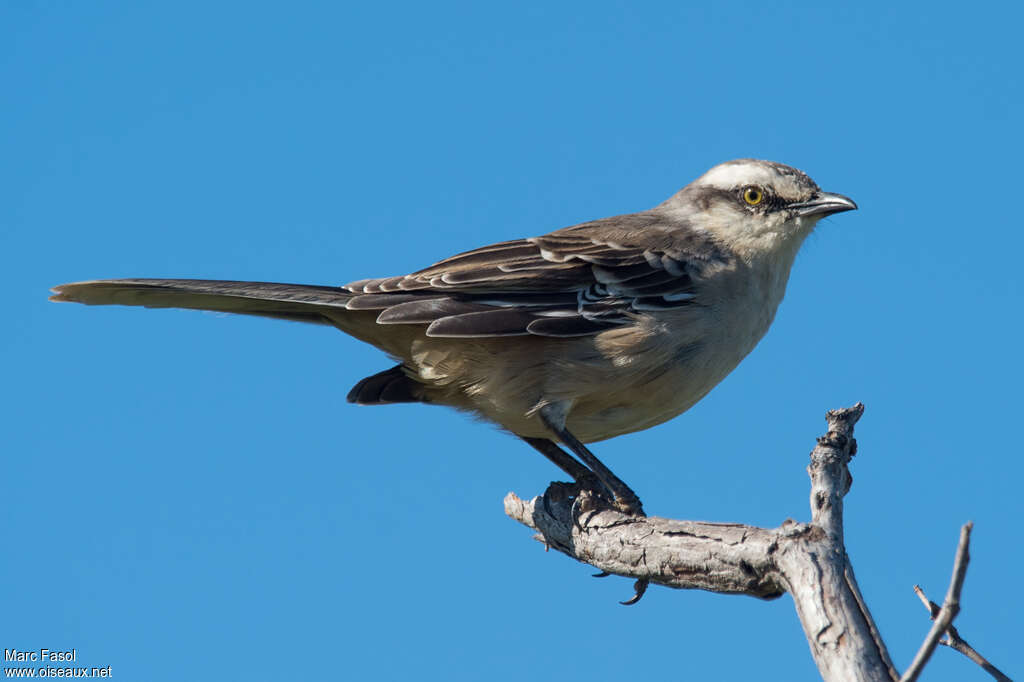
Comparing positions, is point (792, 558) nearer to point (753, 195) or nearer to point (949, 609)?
point (949, 609)

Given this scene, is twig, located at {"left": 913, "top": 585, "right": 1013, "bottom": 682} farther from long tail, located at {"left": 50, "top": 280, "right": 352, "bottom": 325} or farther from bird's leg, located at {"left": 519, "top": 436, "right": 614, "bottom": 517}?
long tail, located at {"left": 50, "top": 280, "right": 352, "bottom": 325}

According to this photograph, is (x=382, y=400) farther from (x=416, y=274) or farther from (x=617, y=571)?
(x=617, y=571)

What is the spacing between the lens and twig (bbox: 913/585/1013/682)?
371 cm

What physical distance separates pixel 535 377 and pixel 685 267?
54.1 inches

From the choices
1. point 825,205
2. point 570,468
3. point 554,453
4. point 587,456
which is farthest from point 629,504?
point 825,205

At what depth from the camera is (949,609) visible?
295 centimetres

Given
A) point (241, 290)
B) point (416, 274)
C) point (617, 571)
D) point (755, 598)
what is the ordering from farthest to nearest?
point (416, 274) → point (241, 290) → point (617, 571) → point (755, 598)

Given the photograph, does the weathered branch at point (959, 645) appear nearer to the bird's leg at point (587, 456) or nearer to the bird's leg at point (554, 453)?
the bird's leg at point (587, 456)

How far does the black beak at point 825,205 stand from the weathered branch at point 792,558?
2552mm

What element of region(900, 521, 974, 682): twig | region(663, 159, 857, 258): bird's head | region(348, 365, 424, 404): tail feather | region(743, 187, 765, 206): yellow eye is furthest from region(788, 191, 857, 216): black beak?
region(900, 521, 974, 682): twig

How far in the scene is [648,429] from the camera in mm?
7035

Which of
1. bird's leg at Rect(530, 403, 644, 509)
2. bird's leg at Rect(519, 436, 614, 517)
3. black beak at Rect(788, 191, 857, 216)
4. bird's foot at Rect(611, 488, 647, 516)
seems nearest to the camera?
bird's foot at Rect(611, 488, 647, 516)

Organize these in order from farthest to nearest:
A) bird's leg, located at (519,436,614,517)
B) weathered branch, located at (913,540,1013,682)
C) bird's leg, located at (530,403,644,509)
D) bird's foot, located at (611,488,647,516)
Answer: bird's leg, located at (519,436,614,517) < bird's leg, located at (530,403,644,509) < bird's foot, located at (611,488,647,516) < weathered branch, located at (913,540,1013,682)

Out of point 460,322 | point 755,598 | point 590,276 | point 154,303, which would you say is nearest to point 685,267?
point 590,276
